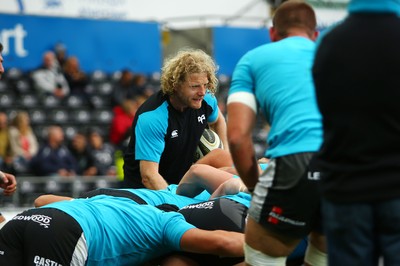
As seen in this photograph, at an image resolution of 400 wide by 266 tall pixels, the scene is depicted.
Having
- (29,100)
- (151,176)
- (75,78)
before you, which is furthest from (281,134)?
(75,78)

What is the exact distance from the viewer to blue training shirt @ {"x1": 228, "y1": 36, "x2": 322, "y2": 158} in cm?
395

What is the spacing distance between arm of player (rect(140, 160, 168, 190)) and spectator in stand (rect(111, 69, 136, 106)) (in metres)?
8.95

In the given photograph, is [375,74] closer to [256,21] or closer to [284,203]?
[284,203]

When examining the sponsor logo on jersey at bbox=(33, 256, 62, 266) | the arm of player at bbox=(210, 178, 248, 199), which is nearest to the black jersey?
the arm of player at bbox=(210, 178, 248, 199)

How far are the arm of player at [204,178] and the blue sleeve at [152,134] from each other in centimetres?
90

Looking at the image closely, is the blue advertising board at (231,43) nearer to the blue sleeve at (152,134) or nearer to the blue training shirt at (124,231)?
the blue sleeve at (152,134)

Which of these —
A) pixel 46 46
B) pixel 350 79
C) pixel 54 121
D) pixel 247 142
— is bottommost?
pixel 54 121

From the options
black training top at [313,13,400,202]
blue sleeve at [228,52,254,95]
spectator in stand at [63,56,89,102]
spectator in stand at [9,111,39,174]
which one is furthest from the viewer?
spectator in stand at [63,56,89,102]

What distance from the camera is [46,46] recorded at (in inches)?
623

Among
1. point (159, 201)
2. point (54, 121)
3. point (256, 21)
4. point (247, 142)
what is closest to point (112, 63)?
point (54, 121)

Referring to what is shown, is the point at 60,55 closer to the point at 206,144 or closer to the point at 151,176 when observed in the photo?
the point at 206,144

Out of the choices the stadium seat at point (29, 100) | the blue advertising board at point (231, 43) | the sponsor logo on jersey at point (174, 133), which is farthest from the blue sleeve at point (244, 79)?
the blue advertising board at point (231, 43)

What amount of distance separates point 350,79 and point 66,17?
1347cm

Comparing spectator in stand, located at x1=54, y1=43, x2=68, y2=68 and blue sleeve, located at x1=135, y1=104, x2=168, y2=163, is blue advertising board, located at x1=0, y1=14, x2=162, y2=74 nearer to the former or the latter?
spectator in stand, located at x1=54, y1=43, x2=68, y2=68
